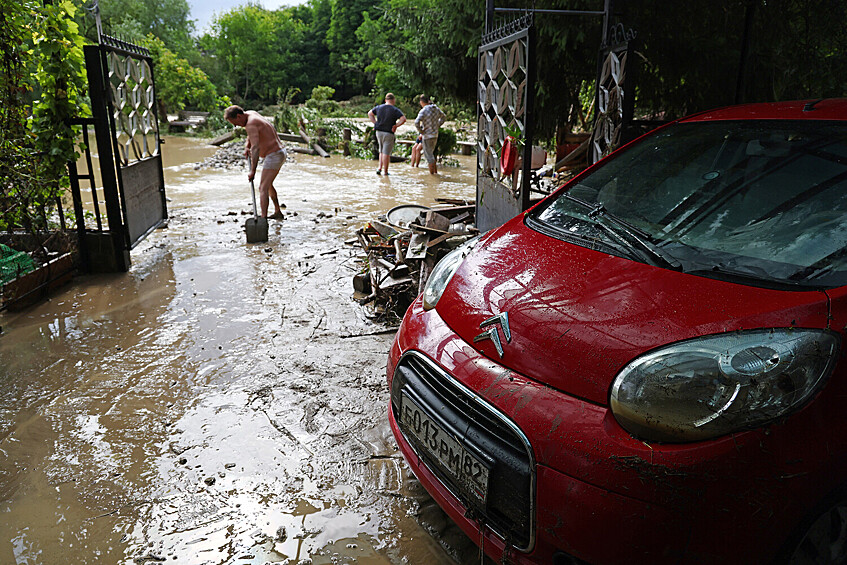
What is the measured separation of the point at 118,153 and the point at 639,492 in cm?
650

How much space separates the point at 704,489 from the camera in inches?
61.7

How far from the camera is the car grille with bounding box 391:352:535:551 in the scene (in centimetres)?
184

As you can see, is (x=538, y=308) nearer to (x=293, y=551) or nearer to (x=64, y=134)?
(x=293, y=551)

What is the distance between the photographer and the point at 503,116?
5.99 m

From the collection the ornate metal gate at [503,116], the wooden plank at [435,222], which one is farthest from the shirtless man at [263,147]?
the ornate metal gate at [503,116]

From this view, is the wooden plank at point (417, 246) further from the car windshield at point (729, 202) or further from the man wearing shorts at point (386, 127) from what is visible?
the man wearing shorts at point (386, 127)

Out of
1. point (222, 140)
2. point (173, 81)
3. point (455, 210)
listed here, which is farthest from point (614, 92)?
point (173, 81)

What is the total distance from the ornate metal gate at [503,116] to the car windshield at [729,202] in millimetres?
2176

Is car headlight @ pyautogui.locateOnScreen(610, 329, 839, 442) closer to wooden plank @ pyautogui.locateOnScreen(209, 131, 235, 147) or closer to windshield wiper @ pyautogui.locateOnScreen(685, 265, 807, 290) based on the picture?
windshield wiper @ pyautogui.locateOnScreen(685, 265, 807, 290)

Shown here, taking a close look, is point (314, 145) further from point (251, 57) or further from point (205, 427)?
point (251, 57)

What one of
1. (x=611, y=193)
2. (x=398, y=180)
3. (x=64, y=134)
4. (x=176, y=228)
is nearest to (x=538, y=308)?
(x=611, y=193)

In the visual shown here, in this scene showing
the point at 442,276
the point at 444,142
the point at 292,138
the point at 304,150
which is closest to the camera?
the point at 442,276

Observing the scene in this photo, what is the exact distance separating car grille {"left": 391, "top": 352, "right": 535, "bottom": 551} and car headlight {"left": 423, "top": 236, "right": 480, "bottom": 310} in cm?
39

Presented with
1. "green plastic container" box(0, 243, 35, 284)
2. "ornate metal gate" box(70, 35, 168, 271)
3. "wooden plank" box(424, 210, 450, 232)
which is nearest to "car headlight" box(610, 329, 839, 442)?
"wooden plank" box(424, 210, 450, 232)
